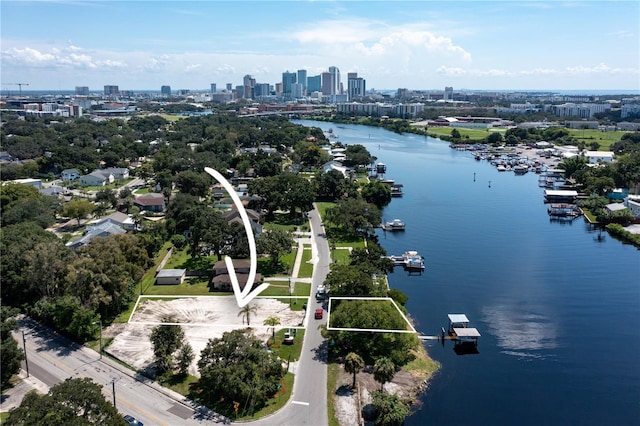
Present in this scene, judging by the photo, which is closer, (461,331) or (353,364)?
(353,364)

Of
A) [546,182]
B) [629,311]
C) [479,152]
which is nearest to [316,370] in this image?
[629,311]

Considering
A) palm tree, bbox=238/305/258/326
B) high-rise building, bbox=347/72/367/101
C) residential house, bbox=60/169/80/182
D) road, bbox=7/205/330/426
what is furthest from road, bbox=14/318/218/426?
high-rise building, bbox=347/72/367/101

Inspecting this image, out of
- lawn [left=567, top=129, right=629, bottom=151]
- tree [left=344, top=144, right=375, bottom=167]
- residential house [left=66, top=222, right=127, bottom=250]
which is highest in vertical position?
lawn [left=567, top=129, right=629, bottom=151]

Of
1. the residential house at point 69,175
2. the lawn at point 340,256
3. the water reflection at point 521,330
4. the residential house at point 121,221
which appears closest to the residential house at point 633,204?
the water reflection at point 521,330

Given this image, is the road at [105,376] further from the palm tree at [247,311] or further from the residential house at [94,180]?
the residential house at [94,180]

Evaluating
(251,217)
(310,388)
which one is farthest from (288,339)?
(251,217)

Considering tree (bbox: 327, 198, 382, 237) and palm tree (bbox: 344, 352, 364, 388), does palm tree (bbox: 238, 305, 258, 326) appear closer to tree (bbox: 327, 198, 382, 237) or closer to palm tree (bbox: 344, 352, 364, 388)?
palm tree (bbox: 344, 352, 364, 388)

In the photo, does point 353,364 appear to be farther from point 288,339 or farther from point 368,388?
point 288,339
